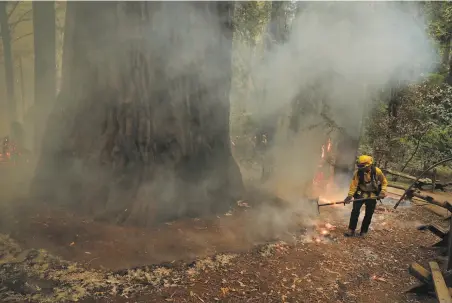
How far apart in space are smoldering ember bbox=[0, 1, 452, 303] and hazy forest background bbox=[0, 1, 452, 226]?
4cm

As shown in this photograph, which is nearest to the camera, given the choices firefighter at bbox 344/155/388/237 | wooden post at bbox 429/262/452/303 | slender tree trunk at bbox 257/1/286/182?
wooden post at bbox 429/262/452/303

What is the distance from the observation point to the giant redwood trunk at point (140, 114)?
6613 millimetres

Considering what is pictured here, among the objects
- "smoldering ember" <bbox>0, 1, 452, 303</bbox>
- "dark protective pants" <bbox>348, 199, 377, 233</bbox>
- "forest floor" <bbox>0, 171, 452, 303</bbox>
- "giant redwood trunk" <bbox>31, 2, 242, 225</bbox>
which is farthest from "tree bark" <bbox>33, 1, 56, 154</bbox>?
"dark protective pants" <bbox>348, 199, 377, 233</bbox>

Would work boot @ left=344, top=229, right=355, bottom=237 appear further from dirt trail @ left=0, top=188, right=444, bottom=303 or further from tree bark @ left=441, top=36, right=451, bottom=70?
tree bark @ left=441, top=36, right=451, bottom=70

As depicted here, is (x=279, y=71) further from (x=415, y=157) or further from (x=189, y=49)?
(x=415, y=157)

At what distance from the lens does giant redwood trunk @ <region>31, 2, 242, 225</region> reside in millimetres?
6613

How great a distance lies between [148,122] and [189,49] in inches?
69.8

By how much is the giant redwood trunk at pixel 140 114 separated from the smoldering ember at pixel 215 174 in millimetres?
30

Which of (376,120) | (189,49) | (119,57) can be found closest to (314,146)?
(376,120)

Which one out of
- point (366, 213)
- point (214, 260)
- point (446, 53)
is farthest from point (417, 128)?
point (214, 260)

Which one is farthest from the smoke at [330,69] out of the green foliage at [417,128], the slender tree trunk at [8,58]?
the slender tree trunk at [8,58]

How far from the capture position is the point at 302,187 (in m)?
9.84

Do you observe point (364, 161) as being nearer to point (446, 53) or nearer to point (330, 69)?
point (330, 69)

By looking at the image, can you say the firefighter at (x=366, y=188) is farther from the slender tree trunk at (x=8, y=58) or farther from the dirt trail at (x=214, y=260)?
the slender tree trunk at (x=8, y=58)
